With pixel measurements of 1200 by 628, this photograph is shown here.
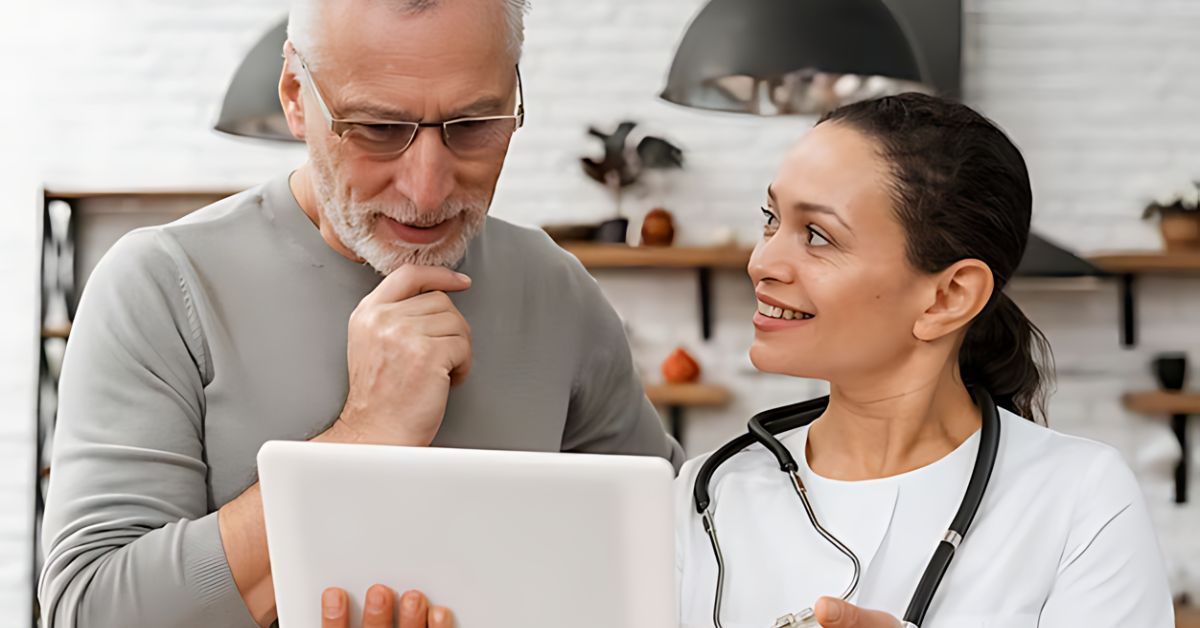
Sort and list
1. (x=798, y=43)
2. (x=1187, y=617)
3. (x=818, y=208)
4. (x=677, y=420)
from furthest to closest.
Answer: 1. (x=677, y=420)
2. (x=1187, y=617)
3. (x=798, y=43)
4. (x=818, y=208)

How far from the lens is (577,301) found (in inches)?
63.9

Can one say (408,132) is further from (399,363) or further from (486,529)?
(486,529)

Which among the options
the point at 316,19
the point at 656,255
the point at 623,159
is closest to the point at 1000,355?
the point at 316,19

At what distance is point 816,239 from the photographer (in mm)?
1309

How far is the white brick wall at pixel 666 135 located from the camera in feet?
12.9

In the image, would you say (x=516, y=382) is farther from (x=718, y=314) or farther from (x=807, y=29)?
(x=718, y=314)

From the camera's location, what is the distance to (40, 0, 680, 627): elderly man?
Answer: 124cm

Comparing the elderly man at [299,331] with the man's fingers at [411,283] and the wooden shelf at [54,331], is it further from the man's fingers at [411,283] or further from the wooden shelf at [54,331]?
the wooden shelf at [54,331]

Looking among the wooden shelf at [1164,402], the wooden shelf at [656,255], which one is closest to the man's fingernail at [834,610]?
the wooden shelf at [656,255]

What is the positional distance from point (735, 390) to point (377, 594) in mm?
3044

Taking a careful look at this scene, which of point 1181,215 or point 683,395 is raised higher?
point 1181,215

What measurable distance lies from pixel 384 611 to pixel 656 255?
9.17 feet

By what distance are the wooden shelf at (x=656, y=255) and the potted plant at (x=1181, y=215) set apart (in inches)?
50.0

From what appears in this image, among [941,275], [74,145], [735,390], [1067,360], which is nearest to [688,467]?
[941,275]
